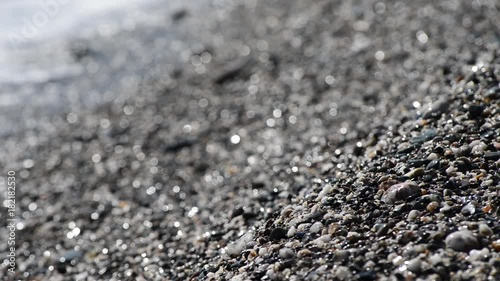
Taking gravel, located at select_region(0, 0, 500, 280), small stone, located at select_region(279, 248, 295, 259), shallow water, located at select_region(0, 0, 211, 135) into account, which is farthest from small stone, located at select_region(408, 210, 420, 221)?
shallow water, located at select_region(0, 0, 211, 135)

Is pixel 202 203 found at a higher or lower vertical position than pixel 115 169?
lower

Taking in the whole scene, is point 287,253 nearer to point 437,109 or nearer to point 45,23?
point 437,109

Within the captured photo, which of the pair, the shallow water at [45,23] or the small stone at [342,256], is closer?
the small stone at [342,256]

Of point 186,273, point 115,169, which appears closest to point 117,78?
point 115,169

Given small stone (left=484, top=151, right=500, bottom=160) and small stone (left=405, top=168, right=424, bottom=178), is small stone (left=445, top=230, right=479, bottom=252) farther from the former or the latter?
small stone (left=484, top=151, right=500, bottom=160)

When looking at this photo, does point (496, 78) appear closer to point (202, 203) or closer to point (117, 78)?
point (202, 203)

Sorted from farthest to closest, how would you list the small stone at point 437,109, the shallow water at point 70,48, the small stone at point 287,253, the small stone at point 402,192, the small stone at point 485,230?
1. the shallow water at point 70,48
2. the small stone at point 437,109
3. the small stone at point 402,192
4. the small stone at point 287,253
5. the small stone at point 485,230

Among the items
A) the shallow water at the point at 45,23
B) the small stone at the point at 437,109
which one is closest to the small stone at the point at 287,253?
the small stone at the point at 437,109

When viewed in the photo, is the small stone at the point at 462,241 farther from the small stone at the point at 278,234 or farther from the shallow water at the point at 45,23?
the shallow water at the point at 45,23
